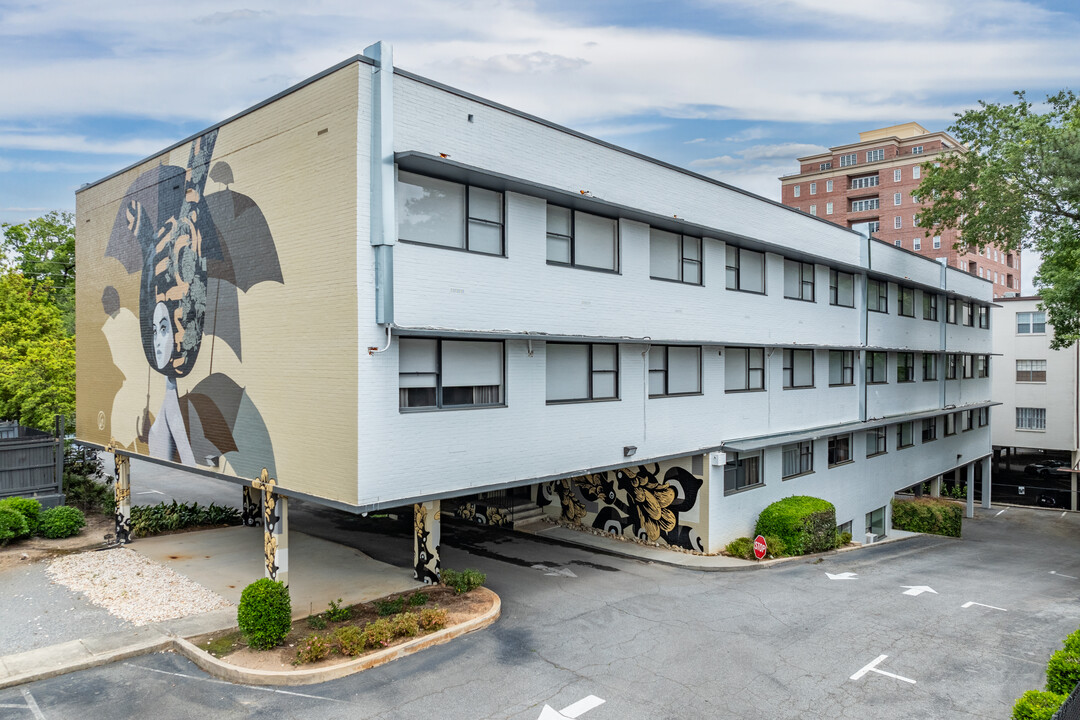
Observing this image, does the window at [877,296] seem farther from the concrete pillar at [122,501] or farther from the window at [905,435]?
the concrete pillar at [122,501]

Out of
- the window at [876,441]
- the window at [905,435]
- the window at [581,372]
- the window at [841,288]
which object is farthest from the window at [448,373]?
the window at [905,435]

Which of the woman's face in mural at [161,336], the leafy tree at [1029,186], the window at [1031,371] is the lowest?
the window at [1031,371]

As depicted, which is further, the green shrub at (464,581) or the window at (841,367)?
the window at (841,367)

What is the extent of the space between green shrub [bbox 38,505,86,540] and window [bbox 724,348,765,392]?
20713 millimetres

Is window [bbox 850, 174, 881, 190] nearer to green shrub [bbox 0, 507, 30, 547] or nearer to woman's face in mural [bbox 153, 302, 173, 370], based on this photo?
woman's face in mural [bbox 153, 302, 173, 370]

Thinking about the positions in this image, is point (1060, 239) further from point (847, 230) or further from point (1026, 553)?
point (1026, 553)

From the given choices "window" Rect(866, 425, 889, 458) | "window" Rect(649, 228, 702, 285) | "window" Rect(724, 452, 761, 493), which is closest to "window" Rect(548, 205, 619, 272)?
"window" Rect(649, 228, 702, 285)

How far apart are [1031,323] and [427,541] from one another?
167 feet

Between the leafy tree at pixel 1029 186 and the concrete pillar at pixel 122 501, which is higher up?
the leafy tree at pixel 1029 186

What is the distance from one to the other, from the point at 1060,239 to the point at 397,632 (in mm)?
26689

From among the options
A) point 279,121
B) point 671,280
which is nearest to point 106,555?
point 279,121

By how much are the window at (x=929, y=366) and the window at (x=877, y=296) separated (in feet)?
19.5

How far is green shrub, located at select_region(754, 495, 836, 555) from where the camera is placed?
22.4 m

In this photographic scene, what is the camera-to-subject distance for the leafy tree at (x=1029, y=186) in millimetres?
23125
